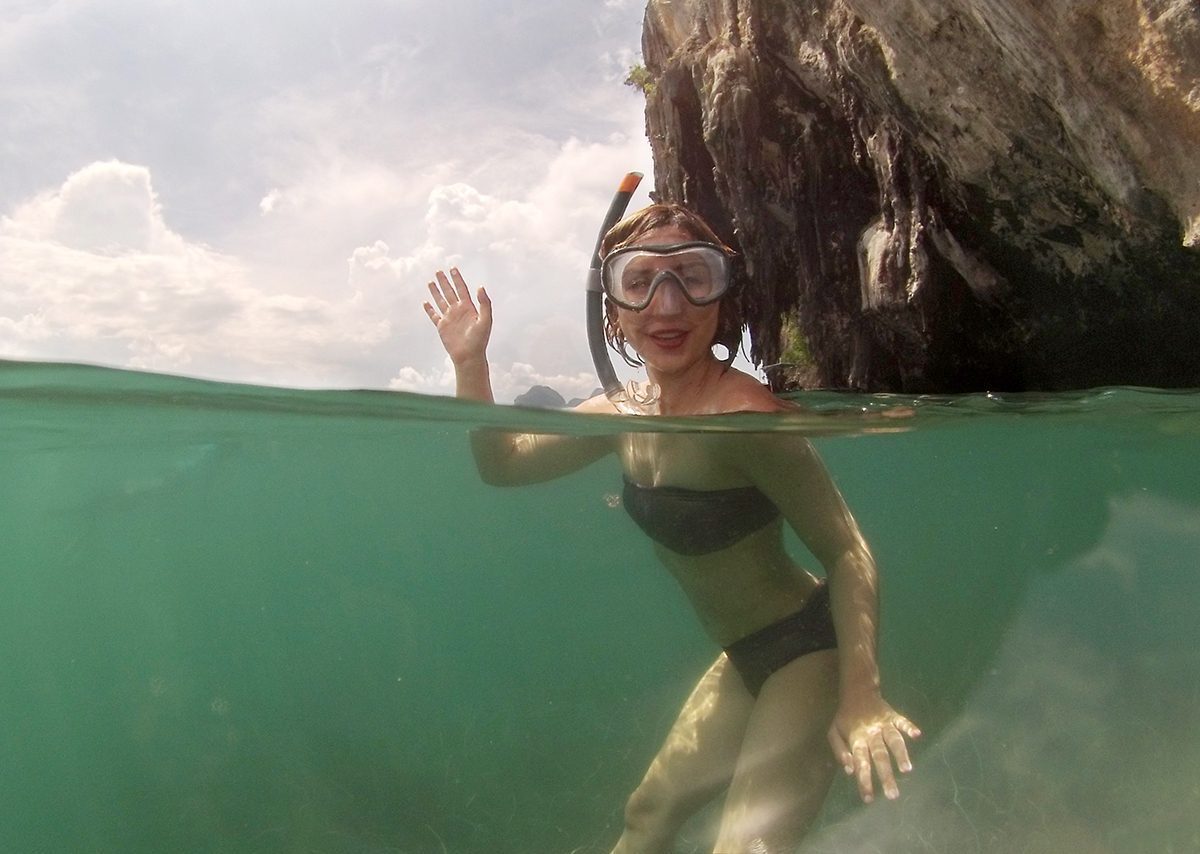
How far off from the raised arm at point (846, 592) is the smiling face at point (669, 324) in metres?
0.66

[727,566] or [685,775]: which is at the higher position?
[727,566]

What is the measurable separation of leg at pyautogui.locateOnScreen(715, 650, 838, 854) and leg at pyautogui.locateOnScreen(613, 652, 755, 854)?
421 millimetres

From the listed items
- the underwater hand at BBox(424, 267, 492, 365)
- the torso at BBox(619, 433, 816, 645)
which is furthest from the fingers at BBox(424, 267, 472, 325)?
the torso at BBox(619, 433, 816, 645)

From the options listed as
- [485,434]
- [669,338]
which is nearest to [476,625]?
[485,434]

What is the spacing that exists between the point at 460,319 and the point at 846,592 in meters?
2.32

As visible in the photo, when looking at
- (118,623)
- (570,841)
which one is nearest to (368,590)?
(118,623)

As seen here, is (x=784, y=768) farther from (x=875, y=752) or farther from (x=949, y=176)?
(x=949, y=176)

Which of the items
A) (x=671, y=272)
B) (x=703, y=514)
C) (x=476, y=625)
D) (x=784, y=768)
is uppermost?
(x=671, y=272)

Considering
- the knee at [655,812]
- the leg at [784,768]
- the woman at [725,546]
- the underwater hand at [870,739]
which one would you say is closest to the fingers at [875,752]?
the underwater hand at [870,739]

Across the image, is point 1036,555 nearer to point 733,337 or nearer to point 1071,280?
point 1071,280

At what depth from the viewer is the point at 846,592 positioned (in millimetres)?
3035

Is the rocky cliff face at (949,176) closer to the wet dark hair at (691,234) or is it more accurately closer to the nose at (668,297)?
the wet dark hair at (691,234)

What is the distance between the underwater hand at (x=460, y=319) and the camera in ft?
12.5

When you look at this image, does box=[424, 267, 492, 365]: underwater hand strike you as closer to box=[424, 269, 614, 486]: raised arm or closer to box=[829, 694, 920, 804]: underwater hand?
box=[424, 269, 614, 486]: raised arm
